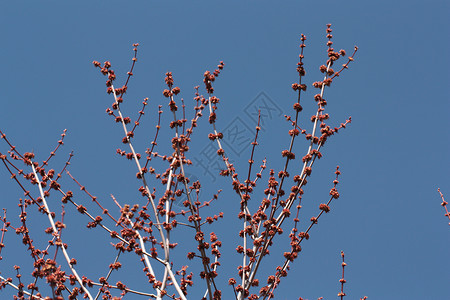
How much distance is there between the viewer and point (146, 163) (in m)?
5.26

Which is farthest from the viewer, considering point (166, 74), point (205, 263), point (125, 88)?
point (125, 88)

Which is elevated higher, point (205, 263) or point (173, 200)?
point (173, 200)

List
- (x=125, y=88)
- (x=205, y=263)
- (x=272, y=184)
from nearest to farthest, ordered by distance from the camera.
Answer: (x=205, y=263)
(x=272, y=184)
(x=125, y=88)

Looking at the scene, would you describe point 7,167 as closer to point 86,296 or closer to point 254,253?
point 86,296

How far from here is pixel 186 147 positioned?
5242 mm

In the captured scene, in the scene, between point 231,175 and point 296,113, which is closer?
point 296,113

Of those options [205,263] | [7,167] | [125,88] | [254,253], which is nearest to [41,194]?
[7,167]

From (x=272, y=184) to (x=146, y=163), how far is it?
55.7 inches

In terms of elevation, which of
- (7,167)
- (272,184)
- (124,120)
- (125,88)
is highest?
(125,88)

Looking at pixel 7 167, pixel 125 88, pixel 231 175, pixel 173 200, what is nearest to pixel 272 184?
pixel 231 175

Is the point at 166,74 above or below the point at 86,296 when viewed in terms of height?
above

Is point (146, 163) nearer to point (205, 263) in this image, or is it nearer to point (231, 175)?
point (231, 175)

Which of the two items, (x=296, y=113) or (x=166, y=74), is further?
(x=166, y=74)

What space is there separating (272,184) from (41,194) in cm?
246
